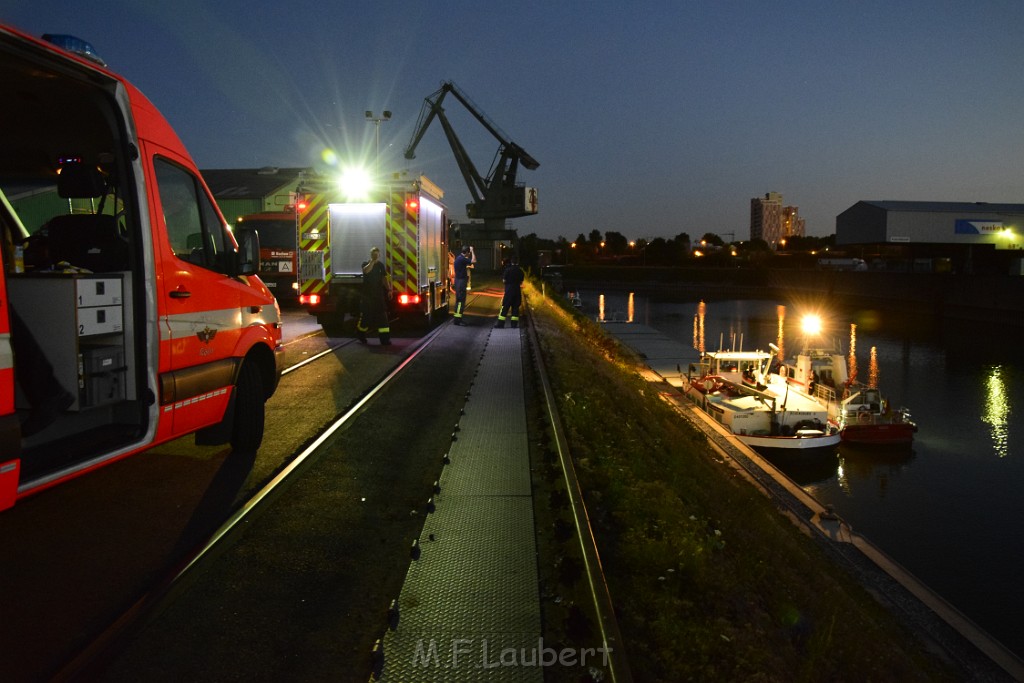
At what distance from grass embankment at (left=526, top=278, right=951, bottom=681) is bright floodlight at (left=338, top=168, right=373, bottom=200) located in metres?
6.61

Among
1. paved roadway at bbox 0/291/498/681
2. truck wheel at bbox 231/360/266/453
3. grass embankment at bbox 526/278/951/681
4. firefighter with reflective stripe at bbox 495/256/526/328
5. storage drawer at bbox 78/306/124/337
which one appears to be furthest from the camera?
firefighter with reflective stripe at bbox 495/256/526/328

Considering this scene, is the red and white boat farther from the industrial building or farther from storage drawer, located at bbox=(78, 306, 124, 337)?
the industrial building

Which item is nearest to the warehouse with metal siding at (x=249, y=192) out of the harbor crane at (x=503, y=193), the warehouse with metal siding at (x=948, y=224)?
the harbor crane at (x=503, y=193)

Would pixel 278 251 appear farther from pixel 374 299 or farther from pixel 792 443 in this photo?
pixel 792 443

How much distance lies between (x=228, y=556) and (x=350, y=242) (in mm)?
12474

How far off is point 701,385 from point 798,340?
30.2m

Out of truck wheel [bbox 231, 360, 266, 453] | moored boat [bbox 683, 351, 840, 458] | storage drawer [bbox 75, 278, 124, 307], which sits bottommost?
moored boat [bbox 683, 351, 840, 458]

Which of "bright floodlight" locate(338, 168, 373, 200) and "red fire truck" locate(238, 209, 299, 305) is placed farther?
"red fire truck" locate(238, 209, 299, 305)

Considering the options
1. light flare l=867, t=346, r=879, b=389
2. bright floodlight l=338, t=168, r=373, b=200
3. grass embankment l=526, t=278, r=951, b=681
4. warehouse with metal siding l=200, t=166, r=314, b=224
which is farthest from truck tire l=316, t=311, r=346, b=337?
warehouse with metal siding l=200, t=166, r=314, b=224

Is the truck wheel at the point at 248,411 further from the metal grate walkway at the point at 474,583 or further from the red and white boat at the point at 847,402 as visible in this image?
the red and white boat at the point at 847,402

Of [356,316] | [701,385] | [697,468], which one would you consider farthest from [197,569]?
[701,385]

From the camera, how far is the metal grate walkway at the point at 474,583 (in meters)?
3.61

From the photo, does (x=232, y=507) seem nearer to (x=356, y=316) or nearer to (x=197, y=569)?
(x=197, y=569)

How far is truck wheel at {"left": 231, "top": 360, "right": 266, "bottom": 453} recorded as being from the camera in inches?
260
